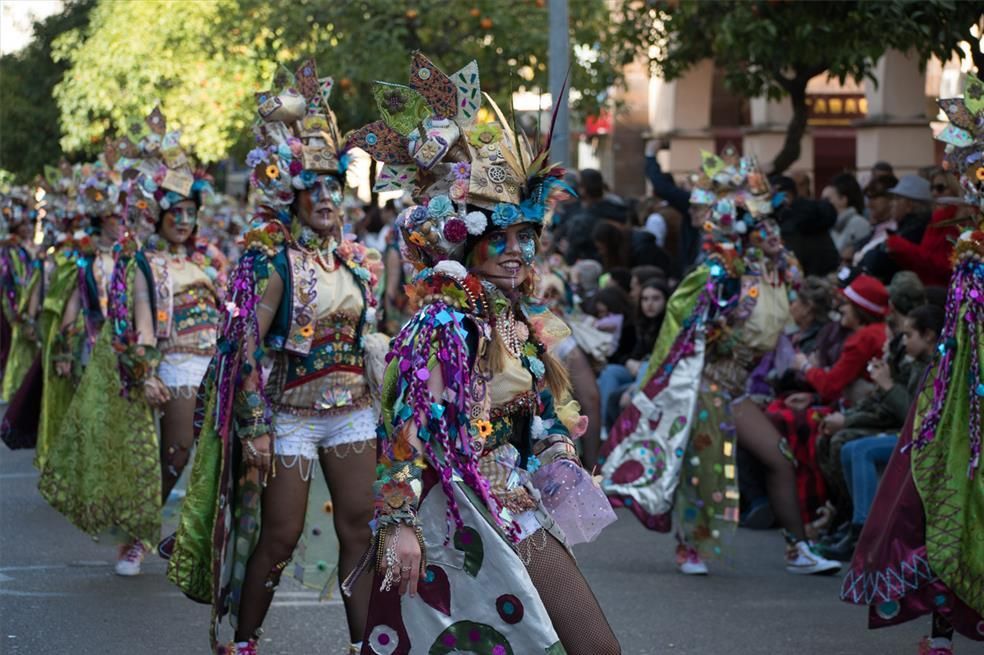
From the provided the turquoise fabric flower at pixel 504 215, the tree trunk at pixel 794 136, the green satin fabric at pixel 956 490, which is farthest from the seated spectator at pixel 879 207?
the turquoise fabric flower at pixel 504 215

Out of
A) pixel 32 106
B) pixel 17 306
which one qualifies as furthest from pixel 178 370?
pixel 32 106

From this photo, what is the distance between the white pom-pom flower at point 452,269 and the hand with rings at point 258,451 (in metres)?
1.77

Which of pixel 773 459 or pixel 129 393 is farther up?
pixel 129 393

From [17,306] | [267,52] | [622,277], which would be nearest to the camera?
[622,277]

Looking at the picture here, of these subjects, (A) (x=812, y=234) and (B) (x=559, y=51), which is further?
(B) (x=559, y=51)

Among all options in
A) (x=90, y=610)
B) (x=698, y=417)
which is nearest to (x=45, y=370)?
(x=90, y=610)

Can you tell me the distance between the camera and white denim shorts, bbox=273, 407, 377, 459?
22.6 feet

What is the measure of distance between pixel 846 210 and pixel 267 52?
13.5 metres

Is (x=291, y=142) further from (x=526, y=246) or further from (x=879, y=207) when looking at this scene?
(x=879, y=207)

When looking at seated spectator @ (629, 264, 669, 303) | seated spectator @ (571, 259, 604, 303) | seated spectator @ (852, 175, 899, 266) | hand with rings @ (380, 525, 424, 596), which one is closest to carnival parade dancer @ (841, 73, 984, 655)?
hand with rings @ (380, 525, 424, 596)

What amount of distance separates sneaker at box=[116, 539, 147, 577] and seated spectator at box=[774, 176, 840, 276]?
5477 mm

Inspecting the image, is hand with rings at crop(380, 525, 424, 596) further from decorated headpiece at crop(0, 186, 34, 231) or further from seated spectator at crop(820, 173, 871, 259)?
decorated headpiece at crop(0, 186, 34, 231)

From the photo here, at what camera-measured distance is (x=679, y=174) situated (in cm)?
2344

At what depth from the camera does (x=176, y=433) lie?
9.12 m
